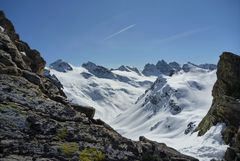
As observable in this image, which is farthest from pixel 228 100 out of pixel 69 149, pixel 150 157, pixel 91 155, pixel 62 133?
pixel 69 149

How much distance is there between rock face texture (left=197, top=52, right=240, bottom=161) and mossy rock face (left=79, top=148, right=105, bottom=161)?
3003cm

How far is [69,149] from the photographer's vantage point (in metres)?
15.2

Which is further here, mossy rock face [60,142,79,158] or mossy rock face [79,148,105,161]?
mossy rock face [79,148,105,161]

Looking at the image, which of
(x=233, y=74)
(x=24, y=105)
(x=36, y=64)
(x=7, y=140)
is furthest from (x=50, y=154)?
(x=233, y=74)

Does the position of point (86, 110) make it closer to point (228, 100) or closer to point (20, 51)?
point (20, 51)

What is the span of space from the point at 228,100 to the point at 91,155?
48394 millimetres

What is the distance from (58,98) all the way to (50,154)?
18.9 ft

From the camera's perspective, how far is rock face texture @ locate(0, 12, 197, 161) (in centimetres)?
1436

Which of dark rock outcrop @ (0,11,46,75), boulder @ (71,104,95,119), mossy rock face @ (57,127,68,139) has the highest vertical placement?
dark rock outcrop @ (0,11,46,75)

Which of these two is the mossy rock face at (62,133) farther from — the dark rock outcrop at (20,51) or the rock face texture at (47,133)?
the dark rock outcrop at (20,51)

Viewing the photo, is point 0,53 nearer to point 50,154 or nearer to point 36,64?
point 50,154

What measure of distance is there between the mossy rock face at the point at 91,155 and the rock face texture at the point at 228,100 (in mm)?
30030

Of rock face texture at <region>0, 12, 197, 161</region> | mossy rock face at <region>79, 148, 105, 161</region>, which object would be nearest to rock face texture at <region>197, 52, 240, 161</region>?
rock face texture at <region>0, 12, 197, 161</region>

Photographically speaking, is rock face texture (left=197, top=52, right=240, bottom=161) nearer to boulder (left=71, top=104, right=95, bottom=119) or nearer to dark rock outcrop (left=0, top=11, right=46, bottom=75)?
boulder (left=71, top=104, right=95, bottom=119)
